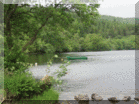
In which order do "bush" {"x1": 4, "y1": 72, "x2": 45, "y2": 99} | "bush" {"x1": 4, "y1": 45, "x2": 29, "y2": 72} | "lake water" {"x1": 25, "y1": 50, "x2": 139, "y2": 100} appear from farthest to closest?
1. "lake water" {"x1": 25, "y1": 50, "x2": 139, "y2": 100}
2. "bush" {"x1": 4, "y1": 45, "x2": 29, "y2": 72}
3. "bush" {"x1": 4, "y1": 72, "x2": 45, "y2": 99}

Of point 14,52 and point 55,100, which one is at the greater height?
point 14,52

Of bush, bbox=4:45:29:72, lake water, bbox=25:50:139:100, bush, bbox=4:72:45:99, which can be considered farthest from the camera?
lake water, bbox=25:50:139:100

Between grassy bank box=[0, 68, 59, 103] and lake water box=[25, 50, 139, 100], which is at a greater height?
grassy bank box=[0, 68, 59, 103]

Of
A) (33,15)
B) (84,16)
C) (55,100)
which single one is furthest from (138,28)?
(33,15)

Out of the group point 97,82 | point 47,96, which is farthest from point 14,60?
point 97,82

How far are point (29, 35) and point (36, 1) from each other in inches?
84.7

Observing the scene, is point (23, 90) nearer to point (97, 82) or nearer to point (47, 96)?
point (47, 96)

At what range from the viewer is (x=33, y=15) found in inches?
342

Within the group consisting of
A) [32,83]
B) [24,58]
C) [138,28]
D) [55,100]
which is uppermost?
[138,28]

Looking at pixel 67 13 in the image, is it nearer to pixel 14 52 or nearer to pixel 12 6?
pixel 12 6

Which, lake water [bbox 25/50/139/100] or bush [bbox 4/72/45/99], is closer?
bush [bbox 4/72/45/99]

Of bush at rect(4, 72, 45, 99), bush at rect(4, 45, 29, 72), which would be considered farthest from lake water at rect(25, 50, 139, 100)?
bush at rect(4, 72, 45, 99)

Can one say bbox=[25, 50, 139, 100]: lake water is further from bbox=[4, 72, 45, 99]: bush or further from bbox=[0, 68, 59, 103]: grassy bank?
bbox=[4, 72, 45, 99]: bush

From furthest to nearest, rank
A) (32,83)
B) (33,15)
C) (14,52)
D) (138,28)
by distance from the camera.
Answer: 1. (33,15)
2. (14,52)
3. (32,83)
4. (138,28)
